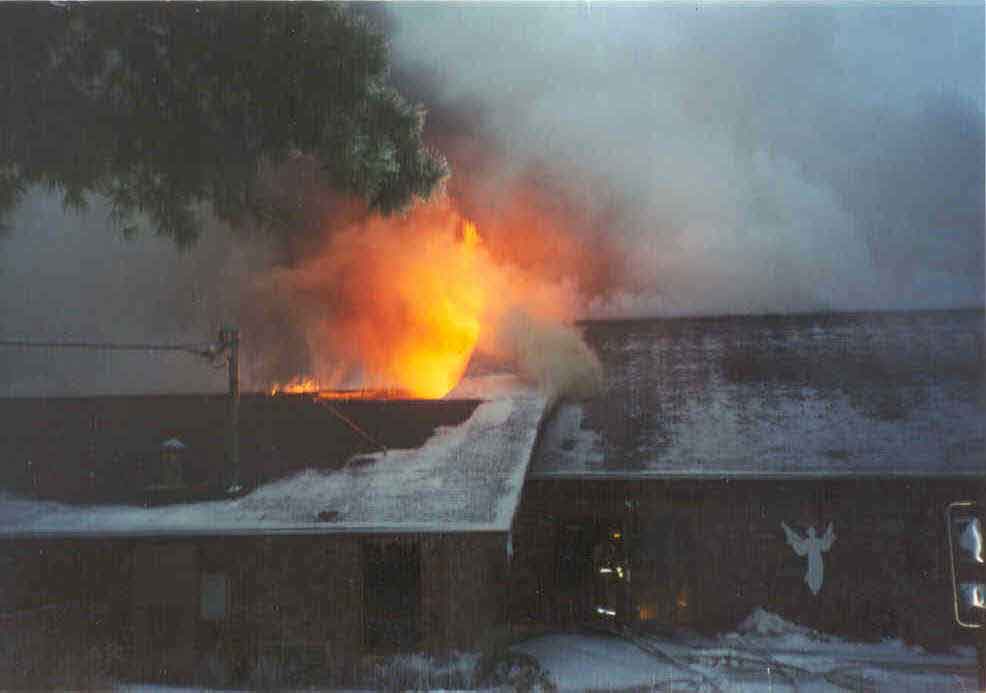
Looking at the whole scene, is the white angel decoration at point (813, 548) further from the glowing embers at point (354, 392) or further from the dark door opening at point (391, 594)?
the glowing embers at point (354, 392)

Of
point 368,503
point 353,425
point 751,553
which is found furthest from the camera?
point 353,425

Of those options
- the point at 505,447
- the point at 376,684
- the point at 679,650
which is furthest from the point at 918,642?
the point at 376,684

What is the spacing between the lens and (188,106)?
383 inches

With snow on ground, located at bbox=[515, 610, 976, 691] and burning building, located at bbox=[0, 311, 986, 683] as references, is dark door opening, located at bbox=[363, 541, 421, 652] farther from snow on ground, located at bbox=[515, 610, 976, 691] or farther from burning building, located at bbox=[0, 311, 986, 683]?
snow on ground, located at bbox=[515, 610, 976, 691]

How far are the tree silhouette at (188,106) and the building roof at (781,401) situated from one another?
33.4ft

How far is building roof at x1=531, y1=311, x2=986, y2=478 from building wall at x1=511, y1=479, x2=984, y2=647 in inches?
19.3

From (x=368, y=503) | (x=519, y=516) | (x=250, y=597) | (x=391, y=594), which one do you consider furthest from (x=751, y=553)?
(x=250, y=597)

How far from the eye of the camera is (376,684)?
15.0 meters

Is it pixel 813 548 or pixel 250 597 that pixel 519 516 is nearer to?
pixel 250 597

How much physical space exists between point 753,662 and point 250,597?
923 centimetres

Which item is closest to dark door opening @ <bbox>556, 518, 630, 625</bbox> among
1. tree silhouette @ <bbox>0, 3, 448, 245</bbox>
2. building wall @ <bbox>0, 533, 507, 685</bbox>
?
building wall @ <bbox>0, 533, 507, 685</bbox>

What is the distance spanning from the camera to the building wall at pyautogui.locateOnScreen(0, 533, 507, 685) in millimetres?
15102

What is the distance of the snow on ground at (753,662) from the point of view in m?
14.0

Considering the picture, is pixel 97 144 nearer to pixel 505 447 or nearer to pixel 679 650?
pixel 505 447
